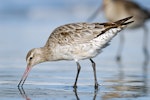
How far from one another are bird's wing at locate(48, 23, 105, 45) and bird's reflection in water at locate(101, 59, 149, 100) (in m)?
0.90

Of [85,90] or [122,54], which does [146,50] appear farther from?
[85,90]

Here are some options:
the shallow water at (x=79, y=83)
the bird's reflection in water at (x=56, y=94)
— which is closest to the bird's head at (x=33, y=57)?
the shallow water at (x=79, y=83)

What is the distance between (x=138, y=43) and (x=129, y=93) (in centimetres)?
742

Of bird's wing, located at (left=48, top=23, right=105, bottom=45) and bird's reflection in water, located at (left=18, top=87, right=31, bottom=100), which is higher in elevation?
bird's wing, located at (left=48, top=23, right=105, bottom=45)

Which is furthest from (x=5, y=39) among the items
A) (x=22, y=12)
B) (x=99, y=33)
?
(x=99, y=33)

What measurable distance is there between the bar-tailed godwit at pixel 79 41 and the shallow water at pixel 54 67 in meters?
0.40

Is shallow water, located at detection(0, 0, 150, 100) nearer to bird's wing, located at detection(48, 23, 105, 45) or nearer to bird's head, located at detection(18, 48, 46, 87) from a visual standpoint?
bird's head, located at detection(18, 48, 46, 87)

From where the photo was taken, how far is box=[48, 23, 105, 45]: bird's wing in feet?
32.5

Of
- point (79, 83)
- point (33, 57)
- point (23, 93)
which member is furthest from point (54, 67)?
point (23, 93)

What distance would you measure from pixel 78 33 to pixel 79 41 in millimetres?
139

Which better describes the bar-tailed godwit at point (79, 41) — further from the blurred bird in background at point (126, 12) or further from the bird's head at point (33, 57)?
the blurred bird in background at point (126, 12)

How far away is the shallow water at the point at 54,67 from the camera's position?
8.89m

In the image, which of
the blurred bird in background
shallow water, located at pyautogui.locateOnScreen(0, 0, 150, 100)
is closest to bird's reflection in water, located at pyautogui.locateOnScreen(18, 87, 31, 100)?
shallow water, located at pyautogui.locateOnScreen(0, 0, 150, 100)

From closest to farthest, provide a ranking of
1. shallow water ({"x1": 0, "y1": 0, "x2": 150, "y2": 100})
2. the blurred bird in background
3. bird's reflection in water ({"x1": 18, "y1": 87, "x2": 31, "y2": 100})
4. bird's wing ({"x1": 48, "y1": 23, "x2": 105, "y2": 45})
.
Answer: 1. bird's reflection in water ({"x1": 18, "y1": 87, "x2": 31, "y2": 100})
2. shallow water ({"x1": 0, "y1": 0, "x2": 150, "y2": 100})
3. bird's wing ({"x1": 48, "y1": 23, "x2": 105, "y2": 45})
4. the blurred bird in background
